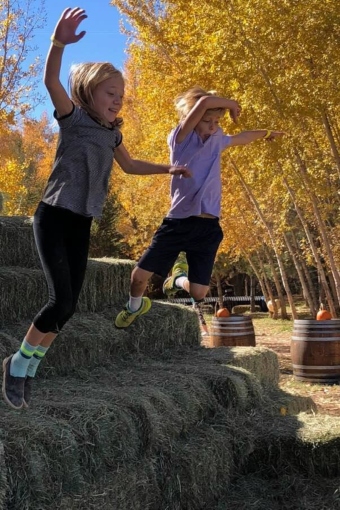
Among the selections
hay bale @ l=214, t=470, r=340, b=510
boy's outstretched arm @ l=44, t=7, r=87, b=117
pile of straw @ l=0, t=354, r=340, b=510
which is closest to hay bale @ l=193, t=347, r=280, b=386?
pile of straw @ l=0, t=354, r=340, b=510

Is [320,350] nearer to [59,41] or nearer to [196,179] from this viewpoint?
[196,179]

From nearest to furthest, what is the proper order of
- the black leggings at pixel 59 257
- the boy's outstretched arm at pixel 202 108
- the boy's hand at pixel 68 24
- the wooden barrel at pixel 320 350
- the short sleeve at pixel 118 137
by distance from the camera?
the boy's hand at pixel 68 24 → the black leggings at pixel 59 257 → the short sleeve at pixel 118 137 → the boy's outstretched arm at pixel 202 108 → the wooden barrel at pixel 320 350

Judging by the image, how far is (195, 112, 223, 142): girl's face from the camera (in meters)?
4.36

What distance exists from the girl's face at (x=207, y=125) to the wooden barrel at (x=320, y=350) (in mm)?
4159

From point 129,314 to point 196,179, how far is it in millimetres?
1067

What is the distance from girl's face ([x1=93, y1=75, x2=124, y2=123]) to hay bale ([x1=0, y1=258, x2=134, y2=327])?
5.77 ft

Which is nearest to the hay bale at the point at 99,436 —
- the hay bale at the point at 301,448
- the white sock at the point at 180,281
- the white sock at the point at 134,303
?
the hay bale at the point at 301,448

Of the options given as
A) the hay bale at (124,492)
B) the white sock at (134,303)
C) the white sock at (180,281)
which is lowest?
the hay bale at (124,492)

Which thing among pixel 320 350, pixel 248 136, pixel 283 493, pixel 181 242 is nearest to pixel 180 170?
pixel 181 242

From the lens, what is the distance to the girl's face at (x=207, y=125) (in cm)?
436

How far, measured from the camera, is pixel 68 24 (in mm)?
2990

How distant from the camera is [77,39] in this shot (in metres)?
3.04

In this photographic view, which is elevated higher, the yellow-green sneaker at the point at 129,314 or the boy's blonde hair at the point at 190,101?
the boy's blonde hair at the point at 190,101

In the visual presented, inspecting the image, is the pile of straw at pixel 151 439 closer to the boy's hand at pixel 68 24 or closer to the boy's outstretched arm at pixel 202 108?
the boy's outstretched arm at pixel 202 108
